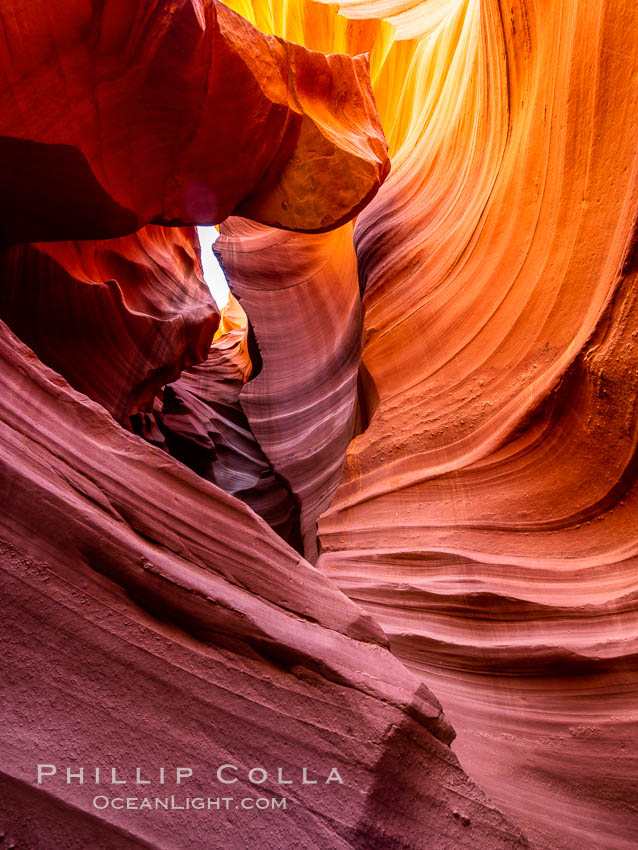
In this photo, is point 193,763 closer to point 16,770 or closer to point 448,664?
point 16,770

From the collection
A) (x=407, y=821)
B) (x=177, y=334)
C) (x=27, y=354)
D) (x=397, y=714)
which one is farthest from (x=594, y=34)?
(x=177, y=334)

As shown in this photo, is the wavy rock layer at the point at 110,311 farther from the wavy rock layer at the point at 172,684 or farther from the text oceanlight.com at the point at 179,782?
the text oceanlight.com at the point at 179,782

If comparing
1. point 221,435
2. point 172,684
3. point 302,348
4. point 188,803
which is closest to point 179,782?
point 188,803

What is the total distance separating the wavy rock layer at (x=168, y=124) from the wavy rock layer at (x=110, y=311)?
0.97 meters

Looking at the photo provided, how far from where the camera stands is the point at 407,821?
1.45 meters

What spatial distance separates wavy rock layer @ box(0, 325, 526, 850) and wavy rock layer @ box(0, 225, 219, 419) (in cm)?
358

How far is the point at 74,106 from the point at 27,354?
6.78 feet

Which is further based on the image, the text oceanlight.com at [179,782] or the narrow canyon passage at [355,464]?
the narrow canyon passage at [355,464]

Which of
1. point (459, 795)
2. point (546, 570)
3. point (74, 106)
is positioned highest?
point (74, 106)

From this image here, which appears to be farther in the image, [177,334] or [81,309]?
[177,334]

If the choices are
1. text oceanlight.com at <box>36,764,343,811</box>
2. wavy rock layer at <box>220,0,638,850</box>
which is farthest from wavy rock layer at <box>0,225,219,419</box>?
text oceanlight.com at <box>36,764,343,811</box>

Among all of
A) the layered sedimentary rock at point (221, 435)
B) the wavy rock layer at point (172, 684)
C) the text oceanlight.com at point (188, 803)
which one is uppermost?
the layered sedimentary rock at point (221, 435)

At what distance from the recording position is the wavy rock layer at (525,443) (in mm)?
2182

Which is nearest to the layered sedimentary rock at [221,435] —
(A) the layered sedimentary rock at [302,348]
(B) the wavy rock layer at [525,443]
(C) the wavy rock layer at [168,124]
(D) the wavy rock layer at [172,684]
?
(A) the layered sedimentary rock at [302,348]
